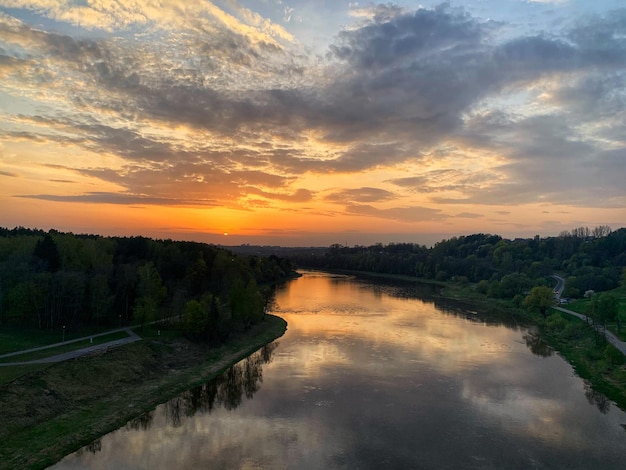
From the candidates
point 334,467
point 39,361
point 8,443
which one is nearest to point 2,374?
point 39,361

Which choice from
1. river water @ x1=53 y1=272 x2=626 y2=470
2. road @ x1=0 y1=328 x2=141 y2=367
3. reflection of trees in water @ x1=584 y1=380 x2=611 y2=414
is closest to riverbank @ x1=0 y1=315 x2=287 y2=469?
road @ x1=0 y1=328 x2=141 y2=367

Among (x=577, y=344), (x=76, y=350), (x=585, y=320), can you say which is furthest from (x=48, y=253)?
(x=585, y=320)

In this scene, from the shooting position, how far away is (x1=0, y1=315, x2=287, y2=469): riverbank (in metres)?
26.7

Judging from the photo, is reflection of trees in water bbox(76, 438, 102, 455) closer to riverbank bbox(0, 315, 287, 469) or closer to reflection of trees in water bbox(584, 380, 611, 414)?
riverbank bbox(0, 315, 287, 469)

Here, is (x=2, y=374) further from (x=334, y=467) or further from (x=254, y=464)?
(x=334, y=467)

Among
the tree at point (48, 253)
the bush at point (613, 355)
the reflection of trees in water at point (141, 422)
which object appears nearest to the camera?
the reflection of trees in water at point (141, 422)

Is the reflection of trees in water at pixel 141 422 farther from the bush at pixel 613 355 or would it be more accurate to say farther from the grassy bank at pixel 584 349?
the bush at pixel 613 355

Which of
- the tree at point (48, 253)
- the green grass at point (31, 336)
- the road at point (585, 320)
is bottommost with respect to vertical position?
the green grass at point (31, 336)

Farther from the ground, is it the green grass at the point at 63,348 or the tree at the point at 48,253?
the tree at the point at 48,253

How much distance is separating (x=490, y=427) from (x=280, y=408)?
15.1m

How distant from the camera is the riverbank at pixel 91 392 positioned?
26.7 metres

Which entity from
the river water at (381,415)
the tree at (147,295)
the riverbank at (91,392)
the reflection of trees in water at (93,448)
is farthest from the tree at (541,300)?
the reflection of trees in water at (93,448)

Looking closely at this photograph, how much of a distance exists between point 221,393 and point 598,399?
32.1 metres

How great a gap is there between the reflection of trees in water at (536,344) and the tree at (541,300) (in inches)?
546
